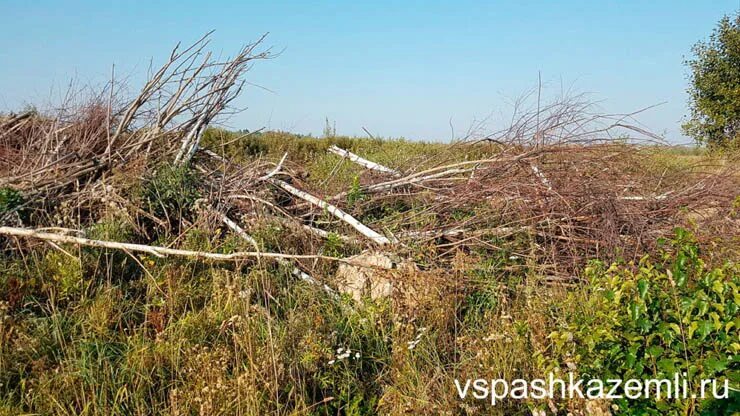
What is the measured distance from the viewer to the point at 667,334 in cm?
211

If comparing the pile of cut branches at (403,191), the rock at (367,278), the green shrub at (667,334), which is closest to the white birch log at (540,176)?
the pile of cut branches at (403,191)

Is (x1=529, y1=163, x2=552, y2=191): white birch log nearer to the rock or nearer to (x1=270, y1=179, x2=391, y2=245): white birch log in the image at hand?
(x1=270, y1=179, x2=391, y2=245): white birch log

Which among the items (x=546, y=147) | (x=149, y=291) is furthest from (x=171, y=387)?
(x=546, y=147)

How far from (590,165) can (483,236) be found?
1431 millimetres

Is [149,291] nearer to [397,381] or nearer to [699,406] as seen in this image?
[397,381]

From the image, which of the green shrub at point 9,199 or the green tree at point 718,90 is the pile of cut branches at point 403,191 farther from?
the green tree at point 718,90

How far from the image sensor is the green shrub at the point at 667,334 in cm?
206

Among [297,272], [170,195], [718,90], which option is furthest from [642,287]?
[718,90]

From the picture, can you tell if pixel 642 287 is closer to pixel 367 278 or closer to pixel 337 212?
pixel 367 278

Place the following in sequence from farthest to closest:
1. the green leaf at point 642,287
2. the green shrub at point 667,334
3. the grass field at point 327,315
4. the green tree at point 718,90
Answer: the green tree at point 718,90
the grass field at point 327,315
the green leaf at point 642,287
the green shrub at point 667,334

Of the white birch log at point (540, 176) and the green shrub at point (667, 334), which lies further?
the white birch log at point (540, 176)

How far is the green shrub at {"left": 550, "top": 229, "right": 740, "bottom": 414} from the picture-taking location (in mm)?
2062

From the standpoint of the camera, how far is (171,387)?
2.79 m

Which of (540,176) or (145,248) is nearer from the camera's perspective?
(145,248)
